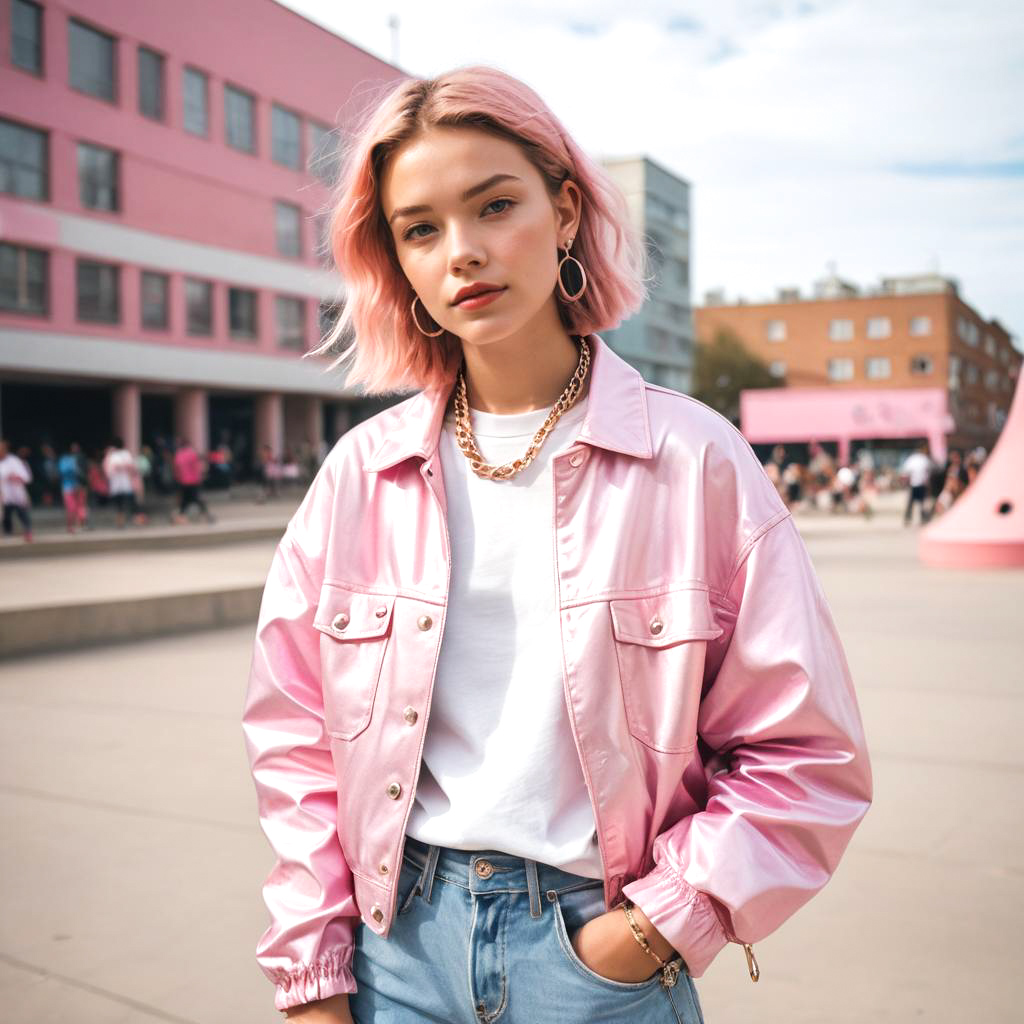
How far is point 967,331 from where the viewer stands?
87.6 meters

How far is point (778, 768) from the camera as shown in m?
1.42

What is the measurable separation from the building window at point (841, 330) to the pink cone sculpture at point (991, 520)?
69.1m

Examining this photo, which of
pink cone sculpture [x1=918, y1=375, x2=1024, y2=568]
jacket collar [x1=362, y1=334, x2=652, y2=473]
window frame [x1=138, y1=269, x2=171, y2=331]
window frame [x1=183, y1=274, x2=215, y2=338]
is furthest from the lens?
window frame [x1=183, y1=274, x2=215, y2=338]

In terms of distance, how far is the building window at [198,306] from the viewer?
111 ft

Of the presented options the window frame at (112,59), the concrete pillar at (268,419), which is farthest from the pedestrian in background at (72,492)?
the concrete pillar at (268,419)

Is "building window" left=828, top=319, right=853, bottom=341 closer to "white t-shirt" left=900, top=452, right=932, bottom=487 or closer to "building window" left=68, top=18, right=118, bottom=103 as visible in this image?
"white t-shirt" left=900, top=452, right=932, bottom=487

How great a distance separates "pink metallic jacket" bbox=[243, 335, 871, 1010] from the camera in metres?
1.43

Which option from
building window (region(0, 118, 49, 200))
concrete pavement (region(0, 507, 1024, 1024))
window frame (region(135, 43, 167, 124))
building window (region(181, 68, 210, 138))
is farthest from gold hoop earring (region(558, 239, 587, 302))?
building window (region(181, 68, 210, 138))

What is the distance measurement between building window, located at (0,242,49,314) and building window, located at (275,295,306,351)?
9384 millimetres

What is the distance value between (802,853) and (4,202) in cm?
3070

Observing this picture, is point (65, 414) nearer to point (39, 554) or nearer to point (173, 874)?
point (39, 554)

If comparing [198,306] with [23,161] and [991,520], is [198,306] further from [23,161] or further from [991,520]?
[991,520]

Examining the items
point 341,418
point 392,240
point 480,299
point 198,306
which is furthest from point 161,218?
point 480,299

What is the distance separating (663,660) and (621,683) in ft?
0.21
